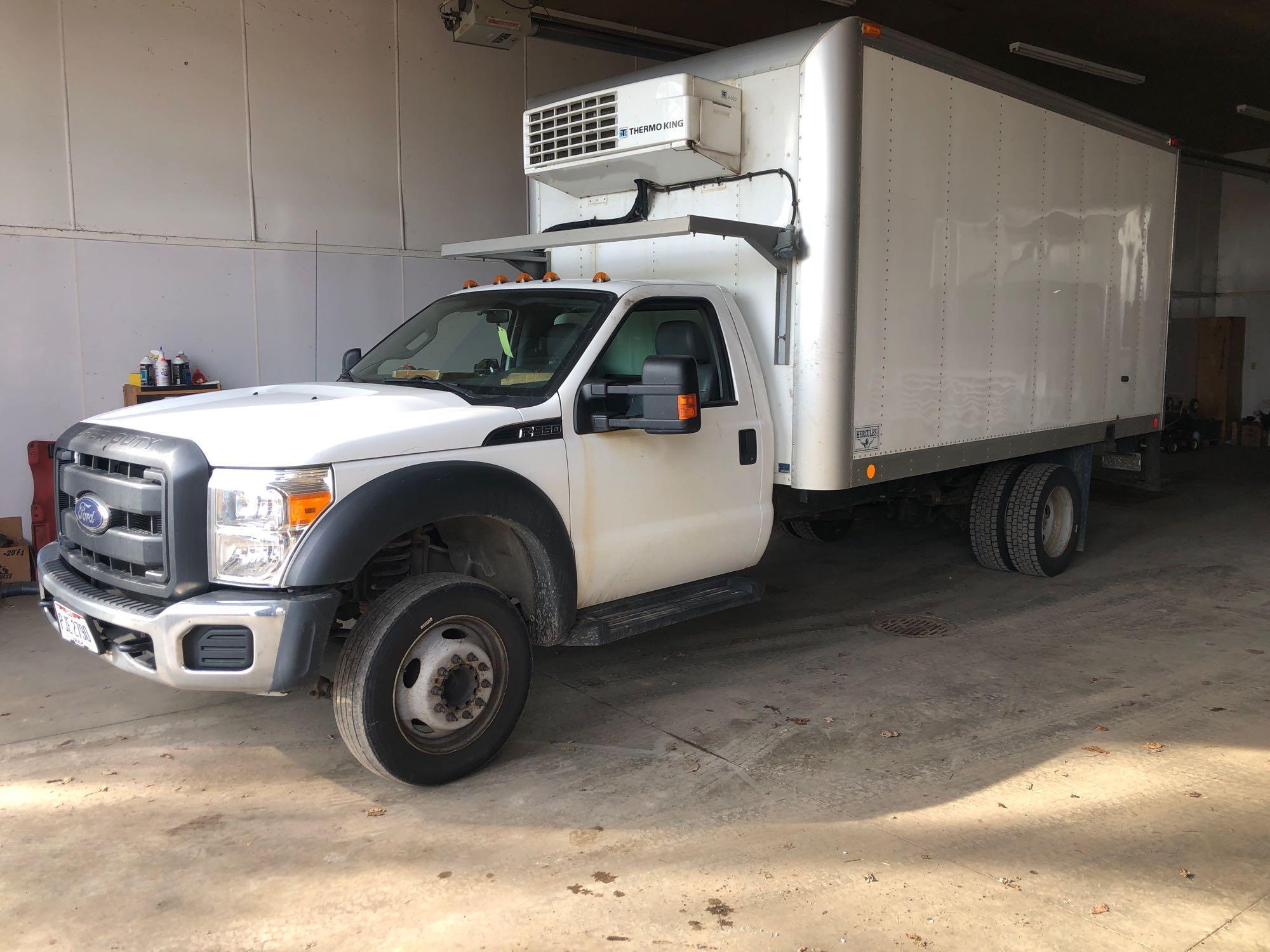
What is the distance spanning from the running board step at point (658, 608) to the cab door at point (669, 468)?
0.21ft

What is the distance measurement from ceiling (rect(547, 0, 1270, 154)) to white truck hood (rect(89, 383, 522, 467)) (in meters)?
7.32

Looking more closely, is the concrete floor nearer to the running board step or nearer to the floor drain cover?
the floor drain cover

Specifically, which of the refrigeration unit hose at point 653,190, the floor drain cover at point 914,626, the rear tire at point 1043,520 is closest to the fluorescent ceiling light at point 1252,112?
Result: the rear tire at point 1043,520

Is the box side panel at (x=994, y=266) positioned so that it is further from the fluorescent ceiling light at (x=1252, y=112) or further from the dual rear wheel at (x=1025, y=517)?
the fluorescent ceiling light at (x=1252, y=112)

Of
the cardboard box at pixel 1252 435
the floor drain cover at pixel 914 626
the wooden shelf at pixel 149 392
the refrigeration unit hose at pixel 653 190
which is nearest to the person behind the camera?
the refrigeration unit hose at pixel 653 190

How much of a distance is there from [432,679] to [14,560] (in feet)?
16.9

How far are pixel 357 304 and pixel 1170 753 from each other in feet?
24.7

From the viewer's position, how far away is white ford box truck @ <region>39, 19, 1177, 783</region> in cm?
379

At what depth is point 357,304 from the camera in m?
9.39

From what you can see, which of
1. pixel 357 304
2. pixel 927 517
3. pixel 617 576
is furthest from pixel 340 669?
pixel 357 304

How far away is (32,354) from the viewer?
7777 millimetres

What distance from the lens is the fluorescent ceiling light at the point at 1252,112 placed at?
15.3 m

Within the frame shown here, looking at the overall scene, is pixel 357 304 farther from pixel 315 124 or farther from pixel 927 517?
pixel 927 517

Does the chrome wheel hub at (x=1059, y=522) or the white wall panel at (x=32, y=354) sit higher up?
the white wall panel at (x=32, y=354)
